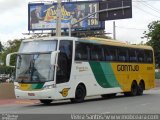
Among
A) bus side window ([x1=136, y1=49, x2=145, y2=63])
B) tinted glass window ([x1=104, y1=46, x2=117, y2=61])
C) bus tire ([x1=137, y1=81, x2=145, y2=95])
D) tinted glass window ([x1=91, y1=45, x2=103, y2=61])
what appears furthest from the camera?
bus tire ([x1=137, y1=81, x2=145, y2=95])

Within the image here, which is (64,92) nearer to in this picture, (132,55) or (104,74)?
(104,74)

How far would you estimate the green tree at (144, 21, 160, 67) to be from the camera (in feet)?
232

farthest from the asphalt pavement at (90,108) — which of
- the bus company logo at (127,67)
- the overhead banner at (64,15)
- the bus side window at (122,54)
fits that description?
the overhead banner at (64,15)

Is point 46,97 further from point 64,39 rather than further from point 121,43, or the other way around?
point 121,43

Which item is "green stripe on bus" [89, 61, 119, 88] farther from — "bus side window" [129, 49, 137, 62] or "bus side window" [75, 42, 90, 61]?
"bus side window" [129, 49, 137, 62]

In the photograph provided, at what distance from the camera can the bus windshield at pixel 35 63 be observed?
2353 centimetres

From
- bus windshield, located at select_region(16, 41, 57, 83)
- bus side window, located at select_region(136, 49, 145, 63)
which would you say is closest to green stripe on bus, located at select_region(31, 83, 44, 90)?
bus windshield, located at select_region(16, 41, 57, 83)

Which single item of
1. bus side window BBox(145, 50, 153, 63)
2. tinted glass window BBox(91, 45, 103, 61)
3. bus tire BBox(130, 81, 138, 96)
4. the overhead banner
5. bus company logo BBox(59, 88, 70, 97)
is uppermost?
the overhead banner

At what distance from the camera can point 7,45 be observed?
112 m

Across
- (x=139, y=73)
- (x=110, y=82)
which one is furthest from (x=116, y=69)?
(x=139, y=73)

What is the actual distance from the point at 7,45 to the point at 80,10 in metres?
47.8

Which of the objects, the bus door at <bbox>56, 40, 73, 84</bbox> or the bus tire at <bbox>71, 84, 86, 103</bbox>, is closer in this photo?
the bus door at <bbox>56, 40, 73, 84</bbox>

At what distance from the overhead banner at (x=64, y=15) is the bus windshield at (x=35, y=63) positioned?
42.8 metres

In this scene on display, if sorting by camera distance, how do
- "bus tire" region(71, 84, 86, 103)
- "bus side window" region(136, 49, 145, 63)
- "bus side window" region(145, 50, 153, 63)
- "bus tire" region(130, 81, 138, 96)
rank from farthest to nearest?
1. "bus side window" region(145, 50, 153, 63)
2. "bus side window" region(136, 49, 145, 63)
3. "bus tire" region(130, 81, 138, 96)
4. "bus tire" region(71, 84, 86, 103)
